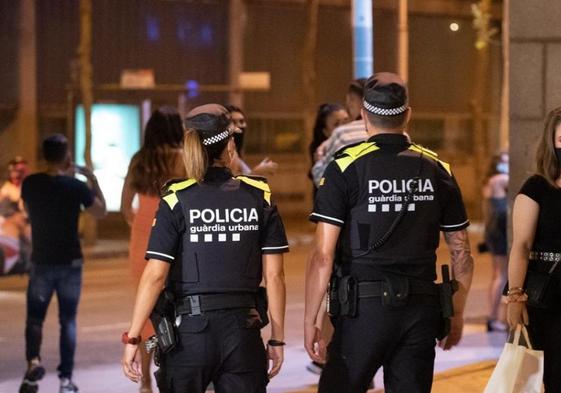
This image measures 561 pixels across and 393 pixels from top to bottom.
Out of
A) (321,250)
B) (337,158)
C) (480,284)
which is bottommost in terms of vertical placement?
(480,284)

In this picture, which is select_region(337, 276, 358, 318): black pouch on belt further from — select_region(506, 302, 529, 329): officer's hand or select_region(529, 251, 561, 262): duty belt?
select_region(529, 251, 561, 262): duty belt

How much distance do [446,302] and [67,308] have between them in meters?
4.12

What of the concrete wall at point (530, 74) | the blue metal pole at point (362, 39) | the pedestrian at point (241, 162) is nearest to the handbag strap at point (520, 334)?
the pedestrian at point (241, 162)

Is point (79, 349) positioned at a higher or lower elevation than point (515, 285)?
lower

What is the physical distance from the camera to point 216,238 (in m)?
5.32

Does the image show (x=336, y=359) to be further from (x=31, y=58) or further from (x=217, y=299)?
(x=31, y=58)

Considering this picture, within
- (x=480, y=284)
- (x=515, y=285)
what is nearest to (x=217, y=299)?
(x=515, y=285)

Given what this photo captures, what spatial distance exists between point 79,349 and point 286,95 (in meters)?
21.7

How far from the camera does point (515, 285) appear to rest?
20.0ft

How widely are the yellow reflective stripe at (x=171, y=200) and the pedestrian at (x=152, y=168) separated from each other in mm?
2675

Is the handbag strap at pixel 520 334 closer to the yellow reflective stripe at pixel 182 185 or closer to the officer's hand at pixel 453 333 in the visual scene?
the officer's hand at pixel 453 333

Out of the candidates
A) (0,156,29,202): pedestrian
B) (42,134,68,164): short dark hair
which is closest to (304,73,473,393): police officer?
(42,134,68,164): short dark hair

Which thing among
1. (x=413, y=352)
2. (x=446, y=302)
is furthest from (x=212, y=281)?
(x=446, y=302)

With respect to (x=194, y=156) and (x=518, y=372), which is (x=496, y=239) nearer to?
(x=518, y=372)
